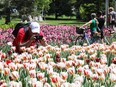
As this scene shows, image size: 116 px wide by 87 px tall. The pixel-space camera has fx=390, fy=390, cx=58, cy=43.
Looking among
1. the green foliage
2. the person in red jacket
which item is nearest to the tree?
the green foliage

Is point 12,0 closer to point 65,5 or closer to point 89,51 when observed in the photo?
point 89,51

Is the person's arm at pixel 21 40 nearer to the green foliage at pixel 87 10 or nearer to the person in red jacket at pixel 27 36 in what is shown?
the person in red jacket at pixel 27 36

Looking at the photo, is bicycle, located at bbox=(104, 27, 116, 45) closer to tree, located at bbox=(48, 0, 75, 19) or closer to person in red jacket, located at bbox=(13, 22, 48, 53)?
person in red jacket, located at bbox=(13, 22, 48, 53)

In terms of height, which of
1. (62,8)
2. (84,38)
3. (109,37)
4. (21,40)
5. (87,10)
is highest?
(21,40)

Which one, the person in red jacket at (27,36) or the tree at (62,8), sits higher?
the person in red jacket at (27,36)

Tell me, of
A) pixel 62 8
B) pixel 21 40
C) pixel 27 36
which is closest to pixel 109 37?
pixel 27 36

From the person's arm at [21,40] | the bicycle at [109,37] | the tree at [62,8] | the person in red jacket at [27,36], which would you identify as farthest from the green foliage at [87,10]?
the person's arm at [21,40]

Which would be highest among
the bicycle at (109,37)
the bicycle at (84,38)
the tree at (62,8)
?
the bicycle at (84,38)

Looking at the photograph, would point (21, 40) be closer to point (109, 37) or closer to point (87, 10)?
point (109, 37)

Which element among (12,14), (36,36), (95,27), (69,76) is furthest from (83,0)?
(69,76)

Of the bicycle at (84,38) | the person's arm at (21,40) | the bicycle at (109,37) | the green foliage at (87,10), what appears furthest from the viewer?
the green foliage at (87,10)

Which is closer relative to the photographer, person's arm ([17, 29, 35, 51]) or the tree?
person's arm ([17, 29, 35, 51])

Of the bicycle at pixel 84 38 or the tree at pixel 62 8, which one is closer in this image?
the bicycle at pixel 84 38

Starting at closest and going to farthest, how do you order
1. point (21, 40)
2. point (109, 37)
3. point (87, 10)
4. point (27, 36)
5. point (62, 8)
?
point (21, 40) < point (27, 36) < point (109, 37) < point (87, 10) < point (62, 8)
